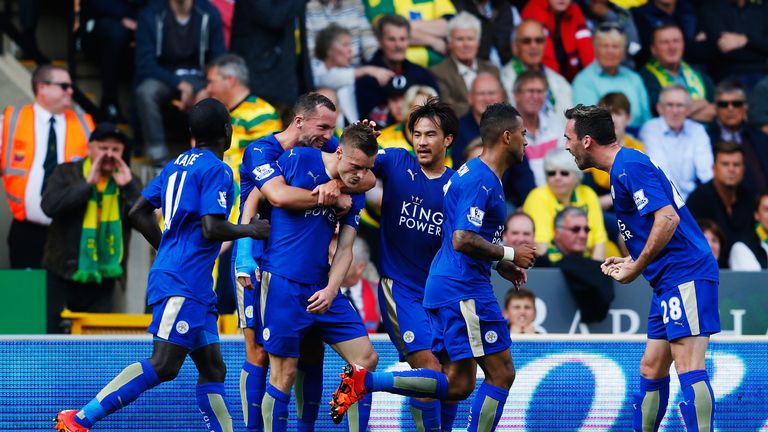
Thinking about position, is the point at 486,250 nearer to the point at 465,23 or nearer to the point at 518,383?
the point at 518,383

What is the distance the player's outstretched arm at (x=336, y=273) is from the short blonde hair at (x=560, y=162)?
428 cm

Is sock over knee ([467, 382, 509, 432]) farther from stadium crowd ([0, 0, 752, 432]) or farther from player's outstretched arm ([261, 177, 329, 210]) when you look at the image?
stadium crowd ([0, 0, 752, 432])

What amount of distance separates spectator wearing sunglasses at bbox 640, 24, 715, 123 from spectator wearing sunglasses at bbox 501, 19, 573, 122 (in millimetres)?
1035

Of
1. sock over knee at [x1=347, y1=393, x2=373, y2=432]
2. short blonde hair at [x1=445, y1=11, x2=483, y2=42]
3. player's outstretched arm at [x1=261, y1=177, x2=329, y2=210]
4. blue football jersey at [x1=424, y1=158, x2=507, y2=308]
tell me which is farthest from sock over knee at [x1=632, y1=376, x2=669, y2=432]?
short blonde hair at [x1=445, y1=11, x2=483, y2=42]

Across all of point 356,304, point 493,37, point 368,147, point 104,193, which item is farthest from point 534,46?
point 368,147

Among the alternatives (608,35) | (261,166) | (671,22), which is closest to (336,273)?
(261,166)

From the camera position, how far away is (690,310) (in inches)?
335

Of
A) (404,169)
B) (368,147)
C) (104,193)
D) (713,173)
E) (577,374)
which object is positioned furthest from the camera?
(713,173)

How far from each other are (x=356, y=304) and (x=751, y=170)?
14.7ft

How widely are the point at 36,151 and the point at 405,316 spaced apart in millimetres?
5030

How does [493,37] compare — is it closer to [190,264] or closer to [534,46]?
[534,46]

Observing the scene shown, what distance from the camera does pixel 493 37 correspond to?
14.7 meters

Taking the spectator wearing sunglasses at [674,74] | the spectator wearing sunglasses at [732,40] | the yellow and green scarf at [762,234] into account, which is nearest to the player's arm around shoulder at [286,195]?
the yellow and green scarf at [762,234]

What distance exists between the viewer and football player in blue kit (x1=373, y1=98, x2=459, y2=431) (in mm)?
8984
